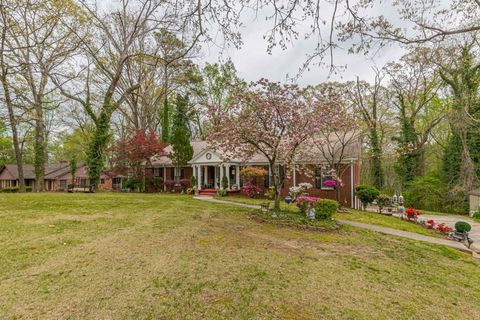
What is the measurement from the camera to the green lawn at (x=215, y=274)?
11.3ft

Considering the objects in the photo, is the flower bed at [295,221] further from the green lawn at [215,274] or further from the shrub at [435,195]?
the shrub at [435,195]

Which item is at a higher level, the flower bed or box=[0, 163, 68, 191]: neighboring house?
box=[0, 163, 68, 191]: neighboring house

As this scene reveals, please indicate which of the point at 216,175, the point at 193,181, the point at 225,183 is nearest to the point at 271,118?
the point at 225,183

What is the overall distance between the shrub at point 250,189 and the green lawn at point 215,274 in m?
9.48

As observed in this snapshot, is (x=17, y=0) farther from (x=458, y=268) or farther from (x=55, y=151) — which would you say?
(x=55, y=151)

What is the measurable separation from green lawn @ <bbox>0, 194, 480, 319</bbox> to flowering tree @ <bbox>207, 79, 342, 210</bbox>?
364cm

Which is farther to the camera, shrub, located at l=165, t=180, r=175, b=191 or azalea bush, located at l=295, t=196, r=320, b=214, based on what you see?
shrub, located at l=165, t=180, r=175, b=191

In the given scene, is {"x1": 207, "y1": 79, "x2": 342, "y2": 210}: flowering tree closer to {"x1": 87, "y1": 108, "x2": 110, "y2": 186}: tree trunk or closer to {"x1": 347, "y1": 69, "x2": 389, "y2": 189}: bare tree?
{"x1": 87, "y1": 108, "x2": 110, "y2": 186}: tree trunk

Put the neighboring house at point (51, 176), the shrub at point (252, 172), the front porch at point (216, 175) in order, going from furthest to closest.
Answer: the neighboring house at point (51, 176), the front porch at point (216, 175), the shrub at point (252, 172)

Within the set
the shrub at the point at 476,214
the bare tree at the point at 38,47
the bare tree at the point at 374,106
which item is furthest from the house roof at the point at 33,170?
the shrub at the point at 476,214

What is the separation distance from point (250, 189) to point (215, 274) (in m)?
13.0

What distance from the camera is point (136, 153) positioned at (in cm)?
1923

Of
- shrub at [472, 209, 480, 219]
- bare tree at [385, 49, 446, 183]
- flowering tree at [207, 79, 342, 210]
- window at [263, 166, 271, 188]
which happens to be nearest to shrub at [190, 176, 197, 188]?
window at [263, 166, 271, 188]

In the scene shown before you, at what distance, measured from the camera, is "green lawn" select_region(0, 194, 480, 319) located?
11.3 feet
